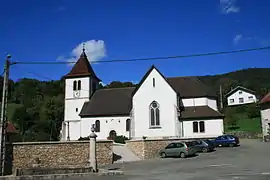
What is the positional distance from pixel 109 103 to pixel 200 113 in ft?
49.5

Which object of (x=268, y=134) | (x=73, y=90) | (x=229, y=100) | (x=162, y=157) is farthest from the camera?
(x=229, y=100)

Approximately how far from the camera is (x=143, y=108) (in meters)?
47.8

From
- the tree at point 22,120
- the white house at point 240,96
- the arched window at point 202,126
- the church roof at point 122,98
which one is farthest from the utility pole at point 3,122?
the white house at point 240,96

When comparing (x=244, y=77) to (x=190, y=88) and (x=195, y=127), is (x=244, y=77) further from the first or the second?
(x=195, y=127)

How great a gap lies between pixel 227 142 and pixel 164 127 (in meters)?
10.6

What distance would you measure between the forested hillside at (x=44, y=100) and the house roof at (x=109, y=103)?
958cm

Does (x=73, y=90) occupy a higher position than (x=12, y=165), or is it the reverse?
(x=73, y=90)

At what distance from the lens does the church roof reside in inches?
2023

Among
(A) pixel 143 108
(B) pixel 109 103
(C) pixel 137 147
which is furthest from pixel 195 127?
(C) pixel 137 147

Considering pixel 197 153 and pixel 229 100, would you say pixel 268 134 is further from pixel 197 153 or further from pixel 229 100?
pixel 229 100

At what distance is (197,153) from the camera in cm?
3431

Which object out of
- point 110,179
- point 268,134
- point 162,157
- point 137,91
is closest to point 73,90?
point 137,91

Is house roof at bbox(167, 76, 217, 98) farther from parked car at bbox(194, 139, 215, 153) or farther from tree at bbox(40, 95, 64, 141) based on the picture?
tree at bbox(40, 95, 64, 141)

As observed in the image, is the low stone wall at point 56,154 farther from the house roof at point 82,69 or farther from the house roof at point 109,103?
the house roof at point 82,69
